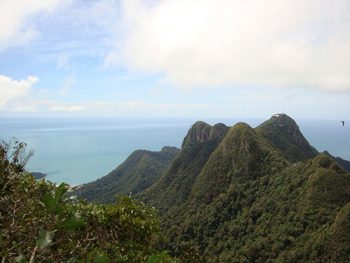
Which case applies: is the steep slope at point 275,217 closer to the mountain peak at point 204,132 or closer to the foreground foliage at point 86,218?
the mountain peak at point 204,132

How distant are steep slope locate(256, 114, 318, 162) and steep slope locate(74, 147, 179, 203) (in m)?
35.8

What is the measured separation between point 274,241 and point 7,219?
51.2 metres

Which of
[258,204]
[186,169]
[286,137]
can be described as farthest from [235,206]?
[286,137]

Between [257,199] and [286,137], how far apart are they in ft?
122

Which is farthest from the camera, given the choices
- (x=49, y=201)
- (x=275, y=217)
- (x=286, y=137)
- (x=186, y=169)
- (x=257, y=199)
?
(x=286, y=137)

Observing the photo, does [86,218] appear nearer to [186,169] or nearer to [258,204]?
[258,204]

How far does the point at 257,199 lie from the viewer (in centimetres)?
6438

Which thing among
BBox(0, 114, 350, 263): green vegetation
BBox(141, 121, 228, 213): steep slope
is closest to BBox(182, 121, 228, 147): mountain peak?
BBox(141, 121, 228, 213): steep slope

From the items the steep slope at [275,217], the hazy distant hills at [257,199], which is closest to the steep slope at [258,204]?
the steep slope at [275,217]

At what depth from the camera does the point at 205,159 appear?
3691 inches

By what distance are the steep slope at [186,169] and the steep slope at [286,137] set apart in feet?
40.5

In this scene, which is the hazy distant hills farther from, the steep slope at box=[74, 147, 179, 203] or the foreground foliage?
the foreground foliage

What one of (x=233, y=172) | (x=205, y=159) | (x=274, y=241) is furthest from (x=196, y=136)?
(x=274, y=241)

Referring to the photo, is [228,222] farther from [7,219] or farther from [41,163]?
[41,163]
